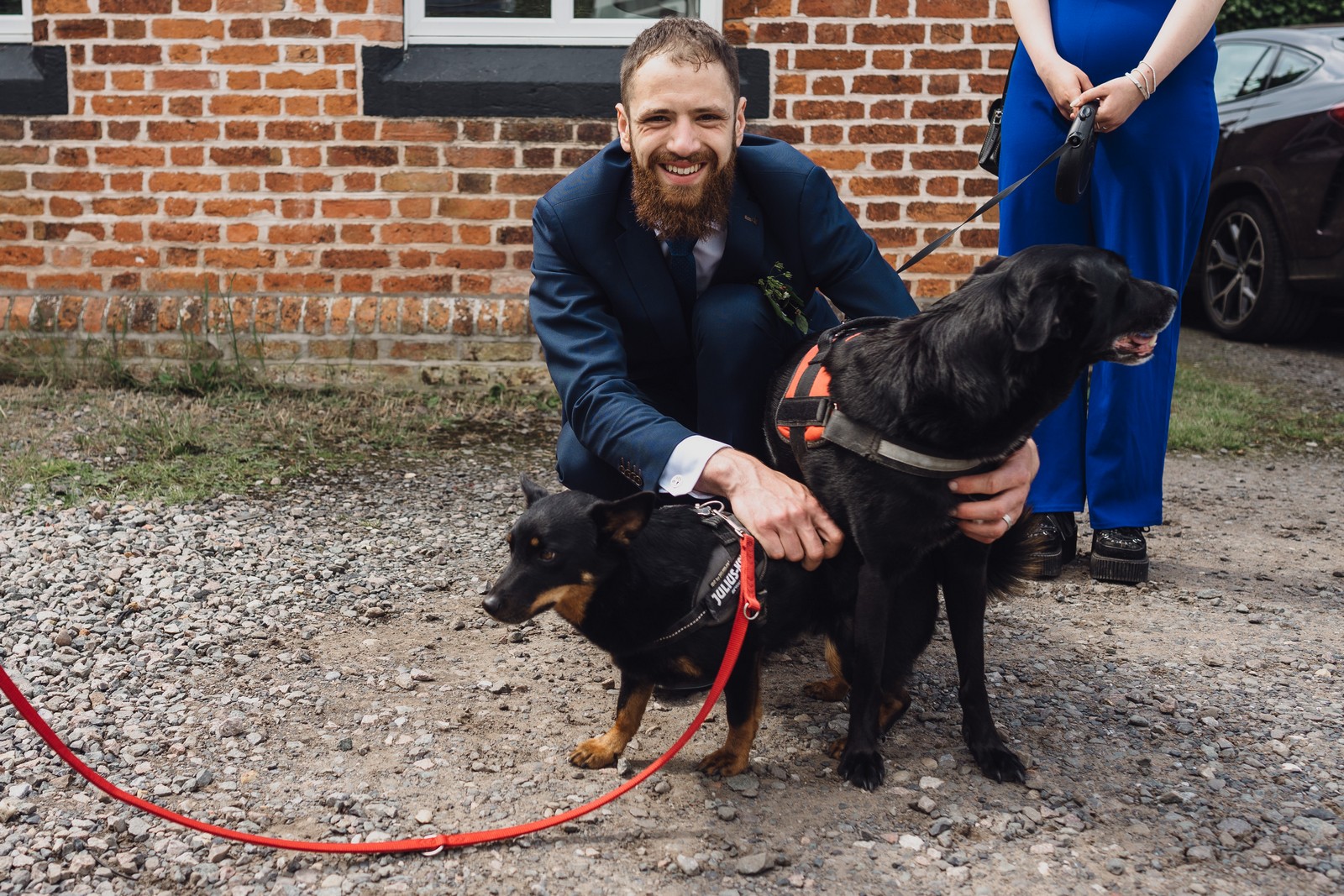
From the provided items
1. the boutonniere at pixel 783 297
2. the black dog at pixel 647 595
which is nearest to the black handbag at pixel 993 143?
the boutonniere at pixel 783 297

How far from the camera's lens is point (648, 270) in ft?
10.4

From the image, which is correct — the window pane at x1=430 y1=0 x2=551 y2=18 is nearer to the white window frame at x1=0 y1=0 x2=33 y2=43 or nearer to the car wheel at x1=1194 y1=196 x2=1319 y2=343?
the white window frame at x1=0 y1=0 x2=33 y2=43

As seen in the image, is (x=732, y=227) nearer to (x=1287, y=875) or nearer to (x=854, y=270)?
(x=854, y=270)

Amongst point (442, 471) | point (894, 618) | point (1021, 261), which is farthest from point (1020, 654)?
point (442, 471)

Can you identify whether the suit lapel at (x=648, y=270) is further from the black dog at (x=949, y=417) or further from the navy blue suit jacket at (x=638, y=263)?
the black dog at (x=949, y=417)

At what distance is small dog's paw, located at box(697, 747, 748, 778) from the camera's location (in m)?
2.60

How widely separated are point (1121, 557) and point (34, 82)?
5.28m

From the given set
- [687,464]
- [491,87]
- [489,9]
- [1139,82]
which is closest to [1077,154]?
[1139,82]

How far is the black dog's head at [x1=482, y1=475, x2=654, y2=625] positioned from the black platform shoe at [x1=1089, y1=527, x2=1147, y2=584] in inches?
76.0

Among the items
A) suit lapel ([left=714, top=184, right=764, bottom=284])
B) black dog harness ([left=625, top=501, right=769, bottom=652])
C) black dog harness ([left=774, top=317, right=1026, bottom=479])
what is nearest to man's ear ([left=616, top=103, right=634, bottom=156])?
suit lapel ([left=714, top=184, right=764, bottom=284])

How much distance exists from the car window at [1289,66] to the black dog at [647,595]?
6.48 meters

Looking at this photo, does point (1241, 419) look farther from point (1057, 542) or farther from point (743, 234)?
point (743, 234)

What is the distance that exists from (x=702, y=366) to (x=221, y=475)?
229 cm

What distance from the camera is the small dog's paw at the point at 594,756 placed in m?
2.64
